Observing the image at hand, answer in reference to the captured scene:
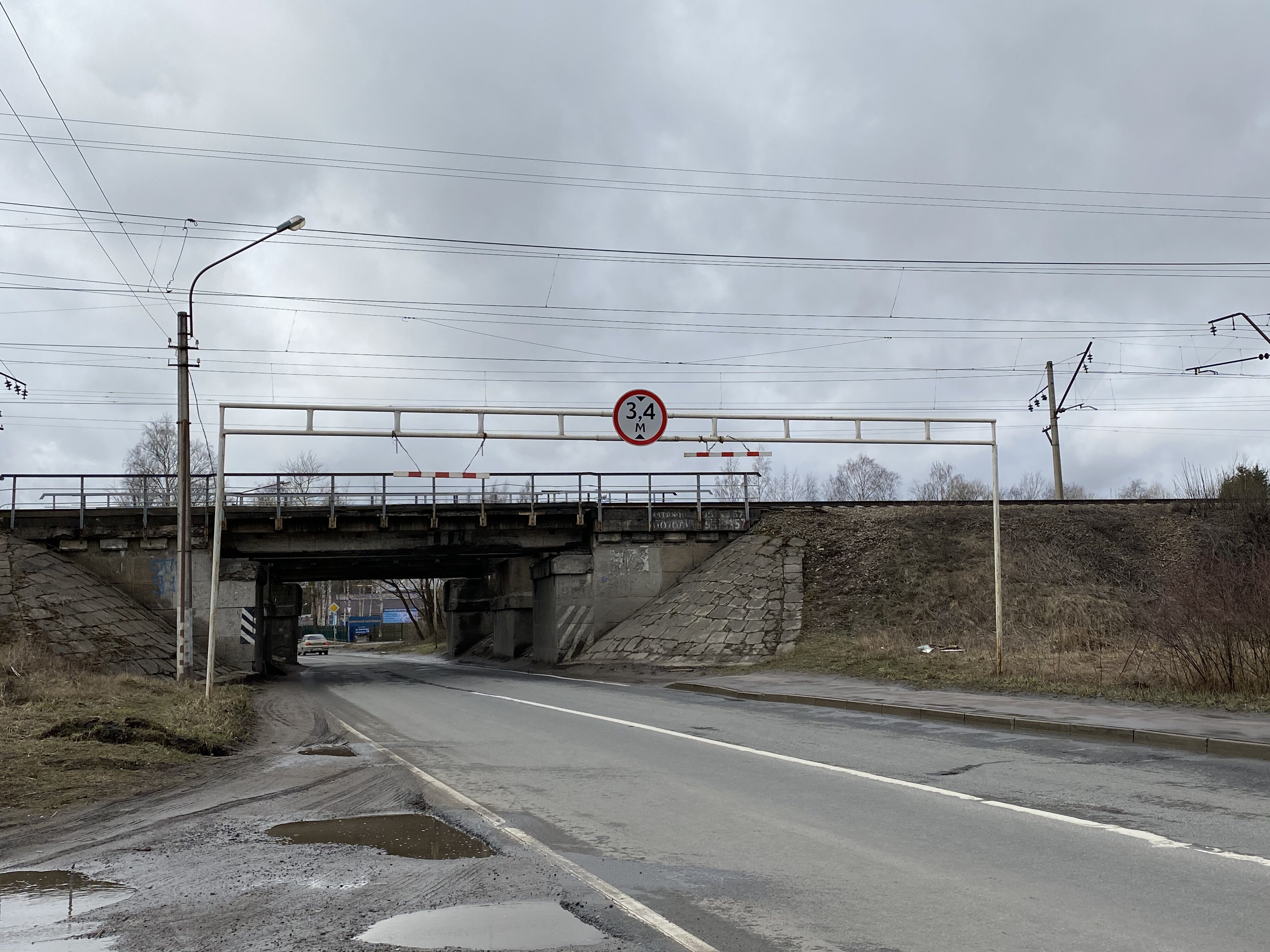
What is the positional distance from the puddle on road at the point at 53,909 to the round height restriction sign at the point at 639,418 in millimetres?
16010

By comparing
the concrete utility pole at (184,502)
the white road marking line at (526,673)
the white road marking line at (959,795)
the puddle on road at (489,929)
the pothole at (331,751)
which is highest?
the concrete utility pole at (184,502)

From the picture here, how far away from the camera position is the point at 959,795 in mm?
9055

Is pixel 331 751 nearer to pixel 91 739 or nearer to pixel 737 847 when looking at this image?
pixel 91 739

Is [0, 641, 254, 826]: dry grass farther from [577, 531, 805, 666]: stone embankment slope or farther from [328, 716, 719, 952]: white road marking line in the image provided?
[577, 531, 805, 666]: stone embankment slope

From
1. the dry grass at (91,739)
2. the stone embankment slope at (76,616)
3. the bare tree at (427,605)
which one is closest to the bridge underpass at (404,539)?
the stone embankment slope at (76,616)

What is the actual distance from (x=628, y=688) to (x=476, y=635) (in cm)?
3917

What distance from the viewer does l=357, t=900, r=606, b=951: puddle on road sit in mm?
4953

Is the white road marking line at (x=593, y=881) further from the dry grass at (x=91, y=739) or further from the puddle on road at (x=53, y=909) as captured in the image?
the dry grass at (x=91, y=739)

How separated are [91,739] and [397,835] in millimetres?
5916

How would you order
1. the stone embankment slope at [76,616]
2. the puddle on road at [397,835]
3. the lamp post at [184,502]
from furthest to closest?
the stone embankment slope at [76,616], the lamp post at [184,502], the puddle on road at [397,835]

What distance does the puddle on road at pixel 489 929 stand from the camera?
4.95 meters

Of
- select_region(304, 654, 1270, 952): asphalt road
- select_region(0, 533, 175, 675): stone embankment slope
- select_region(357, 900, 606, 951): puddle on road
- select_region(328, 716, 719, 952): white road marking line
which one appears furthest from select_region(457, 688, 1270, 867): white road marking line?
select_region(0, 533, 175, 675): stone embankment slope

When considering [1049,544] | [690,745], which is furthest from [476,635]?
[690,745]

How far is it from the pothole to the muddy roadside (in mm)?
2474
